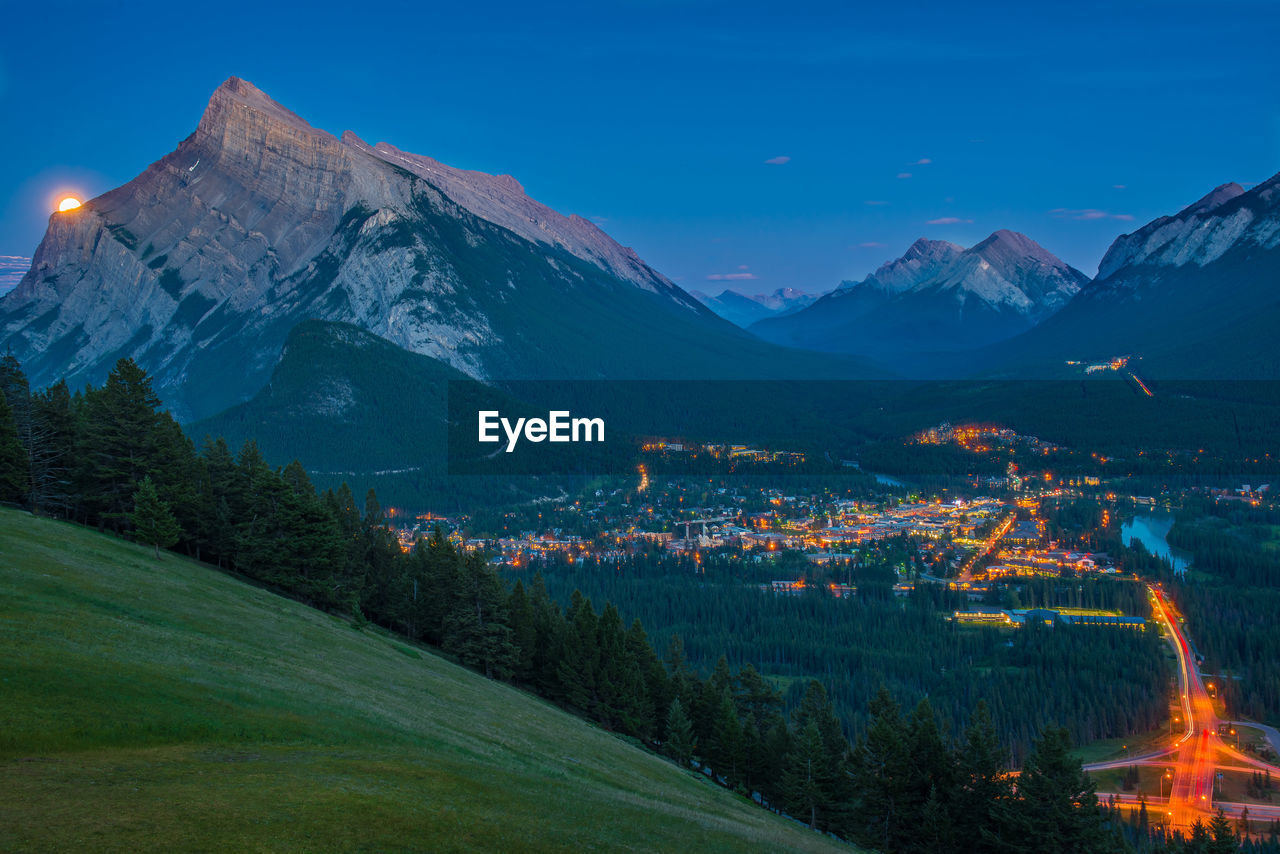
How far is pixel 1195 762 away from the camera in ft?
230

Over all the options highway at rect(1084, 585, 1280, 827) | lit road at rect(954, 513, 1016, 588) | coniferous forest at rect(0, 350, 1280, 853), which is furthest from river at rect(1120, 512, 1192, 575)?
coniferous forest at rect(0, 350, 1280, 853)

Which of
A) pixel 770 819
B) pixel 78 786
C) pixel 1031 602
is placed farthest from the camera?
pixel 1031 602

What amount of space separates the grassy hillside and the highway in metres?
39.2

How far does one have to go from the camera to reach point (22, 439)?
177 feet

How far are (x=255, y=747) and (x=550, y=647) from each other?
37.0 meters

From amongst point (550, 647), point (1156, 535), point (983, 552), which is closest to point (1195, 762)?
point (550, 647)

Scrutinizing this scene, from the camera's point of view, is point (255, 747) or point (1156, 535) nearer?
point (255, 747)

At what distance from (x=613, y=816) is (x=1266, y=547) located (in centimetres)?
14991

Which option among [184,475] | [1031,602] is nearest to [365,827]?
[184,475]

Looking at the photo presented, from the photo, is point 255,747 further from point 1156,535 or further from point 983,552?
point 1156,535

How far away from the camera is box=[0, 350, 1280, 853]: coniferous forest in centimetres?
4322

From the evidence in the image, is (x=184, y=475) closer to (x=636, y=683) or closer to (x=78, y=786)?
(x=636, y=683)

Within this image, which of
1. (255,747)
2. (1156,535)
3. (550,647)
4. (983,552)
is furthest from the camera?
(1156,535)

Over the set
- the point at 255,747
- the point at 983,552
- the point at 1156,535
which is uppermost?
the point at 255,747
